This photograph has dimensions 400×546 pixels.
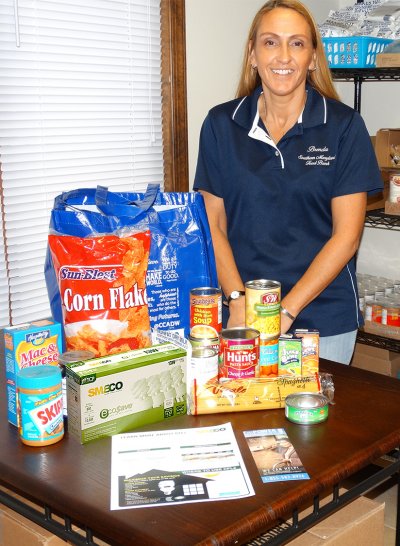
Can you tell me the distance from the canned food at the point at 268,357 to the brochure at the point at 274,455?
149 mm

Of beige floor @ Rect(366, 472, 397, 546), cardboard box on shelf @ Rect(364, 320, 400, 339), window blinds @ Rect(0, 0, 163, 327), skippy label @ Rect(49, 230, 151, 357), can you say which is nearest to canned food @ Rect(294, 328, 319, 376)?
skippy label @ Rect(49, 230, 151, 357)

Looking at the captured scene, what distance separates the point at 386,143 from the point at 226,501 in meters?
2.30

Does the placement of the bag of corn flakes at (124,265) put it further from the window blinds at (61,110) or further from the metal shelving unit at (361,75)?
the metal shelving unit at (361,75)

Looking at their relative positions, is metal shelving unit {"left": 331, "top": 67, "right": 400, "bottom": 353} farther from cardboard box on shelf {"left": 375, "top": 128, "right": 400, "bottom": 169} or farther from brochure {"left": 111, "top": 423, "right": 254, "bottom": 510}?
brochure {"left": 111, "top": 423, "right": 254, "bottom": 510}

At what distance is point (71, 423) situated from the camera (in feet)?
4.51

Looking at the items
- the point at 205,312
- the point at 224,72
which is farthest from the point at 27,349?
the point at 224,72

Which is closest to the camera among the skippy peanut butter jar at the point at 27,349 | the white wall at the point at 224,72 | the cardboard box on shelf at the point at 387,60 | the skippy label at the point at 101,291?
the skippy peanut butter jar at the point at 27,349

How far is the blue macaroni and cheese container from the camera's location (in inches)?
51.3

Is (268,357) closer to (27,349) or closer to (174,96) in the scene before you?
(27,349)

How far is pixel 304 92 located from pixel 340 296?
58 centimetres

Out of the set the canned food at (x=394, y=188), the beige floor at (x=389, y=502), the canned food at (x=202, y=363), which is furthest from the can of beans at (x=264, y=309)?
the canned food at (x=394, y=188)

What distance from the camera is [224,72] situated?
3.24 m

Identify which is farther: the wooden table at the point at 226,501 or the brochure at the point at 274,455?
the brochure at the point at 274,455

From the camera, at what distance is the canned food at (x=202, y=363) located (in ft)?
4.70
